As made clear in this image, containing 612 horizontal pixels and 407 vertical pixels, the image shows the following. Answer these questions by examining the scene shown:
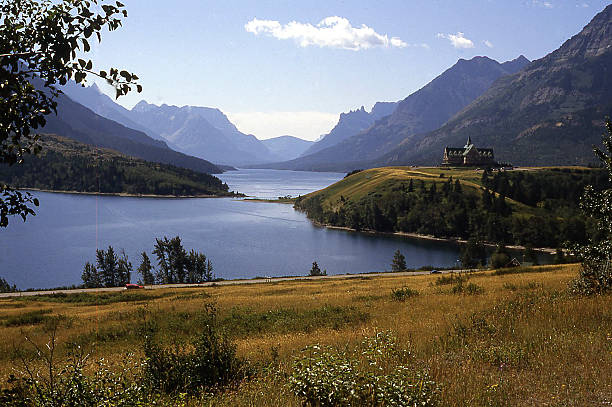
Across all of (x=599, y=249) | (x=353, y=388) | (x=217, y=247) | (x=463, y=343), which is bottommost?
(x=217, y=247)

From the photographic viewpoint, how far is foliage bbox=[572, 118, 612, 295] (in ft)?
51.6

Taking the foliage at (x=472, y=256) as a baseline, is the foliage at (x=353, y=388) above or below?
above

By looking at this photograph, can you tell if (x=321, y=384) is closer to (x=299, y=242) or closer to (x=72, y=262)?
(x=72, y=262)

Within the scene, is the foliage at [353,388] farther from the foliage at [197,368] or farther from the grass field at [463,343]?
the foliage at [197,368]

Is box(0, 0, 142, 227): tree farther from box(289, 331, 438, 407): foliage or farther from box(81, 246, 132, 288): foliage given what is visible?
box(81, 246, 132, 288): foliage

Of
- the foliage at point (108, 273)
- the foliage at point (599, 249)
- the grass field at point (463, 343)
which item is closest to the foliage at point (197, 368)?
the grass field at point (463, 343)

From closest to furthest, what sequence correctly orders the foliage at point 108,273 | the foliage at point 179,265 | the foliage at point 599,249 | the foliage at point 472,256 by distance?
the foliage at point 599,249 → the foliage at point 108,273 → the foliage at point 472,256 → the foliage at point 179,265

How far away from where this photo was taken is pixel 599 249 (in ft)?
54.5

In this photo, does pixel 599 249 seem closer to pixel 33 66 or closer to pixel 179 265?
pixel 33 66

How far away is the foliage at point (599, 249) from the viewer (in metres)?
15.7

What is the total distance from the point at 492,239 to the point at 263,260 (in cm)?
9907

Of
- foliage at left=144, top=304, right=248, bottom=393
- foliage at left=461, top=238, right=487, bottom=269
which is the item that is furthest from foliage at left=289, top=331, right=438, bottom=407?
foliage at left=461, top=238, right=487, bottom=269

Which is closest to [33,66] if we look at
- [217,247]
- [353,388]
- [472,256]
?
[353,388]

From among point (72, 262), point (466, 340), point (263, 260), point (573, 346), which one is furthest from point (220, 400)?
point (72, 262)
